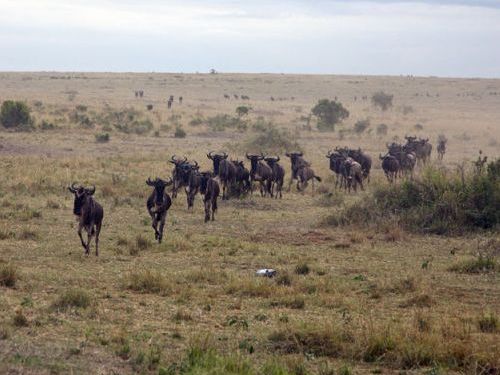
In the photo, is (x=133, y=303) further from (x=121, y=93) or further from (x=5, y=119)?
(x=121, y=93)

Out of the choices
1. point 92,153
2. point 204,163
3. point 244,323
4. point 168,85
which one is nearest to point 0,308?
point 244,323

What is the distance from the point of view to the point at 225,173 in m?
26.9

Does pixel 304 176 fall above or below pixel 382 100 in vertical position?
above

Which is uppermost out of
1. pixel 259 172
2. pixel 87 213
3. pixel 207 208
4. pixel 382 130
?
pixel 87 213

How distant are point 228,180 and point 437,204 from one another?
7201mm

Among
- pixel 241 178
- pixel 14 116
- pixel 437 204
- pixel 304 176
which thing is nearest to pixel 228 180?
pixel 241 178

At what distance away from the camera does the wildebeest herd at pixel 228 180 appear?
17625 mm

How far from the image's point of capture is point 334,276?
1616 centimetres

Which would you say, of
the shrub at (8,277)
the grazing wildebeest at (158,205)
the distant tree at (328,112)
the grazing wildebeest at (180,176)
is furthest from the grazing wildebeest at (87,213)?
the distant tree at (328,112)

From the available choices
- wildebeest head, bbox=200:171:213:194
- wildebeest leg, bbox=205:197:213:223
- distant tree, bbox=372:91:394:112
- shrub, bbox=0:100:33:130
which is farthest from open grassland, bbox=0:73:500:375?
distant tree, bbox=372:91:394:112

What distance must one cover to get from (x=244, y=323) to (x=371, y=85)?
11414 cm

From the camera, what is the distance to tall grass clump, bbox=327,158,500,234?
21.8 meters

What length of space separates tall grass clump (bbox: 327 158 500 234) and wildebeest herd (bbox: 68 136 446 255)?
3.94 metres

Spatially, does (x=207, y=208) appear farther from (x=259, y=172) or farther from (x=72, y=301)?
(x=72, y=301)
